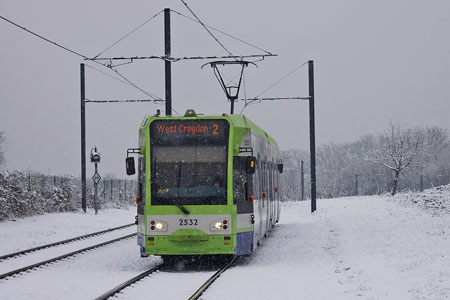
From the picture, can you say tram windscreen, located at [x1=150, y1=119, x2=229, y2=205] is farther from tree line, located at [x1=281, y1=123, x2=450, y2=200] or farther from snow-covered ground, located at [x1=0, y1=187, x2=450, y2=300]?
A: tree line, located at [x1=281, y1=123, x2=450, y2=200]

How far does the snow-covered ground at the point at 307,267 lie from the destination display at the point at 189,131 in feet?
8.80

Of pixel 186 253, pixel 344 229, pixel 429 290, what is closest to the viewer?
pixel 429 290

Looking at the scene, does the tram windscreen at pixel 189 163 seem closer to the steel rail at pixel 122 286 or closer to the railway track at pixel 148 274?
the railway track at pixel 148 274

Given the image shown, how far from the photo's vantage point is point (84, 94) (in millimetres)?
34750

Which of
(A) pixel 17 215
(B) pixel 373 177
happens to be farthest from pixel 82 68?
(B) pixel 373 177

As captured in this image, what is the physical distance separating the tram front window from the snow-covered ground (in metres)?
1.49

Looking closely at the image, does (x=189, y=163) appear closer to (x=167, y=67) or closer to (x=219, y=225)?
(x=219, y=225)

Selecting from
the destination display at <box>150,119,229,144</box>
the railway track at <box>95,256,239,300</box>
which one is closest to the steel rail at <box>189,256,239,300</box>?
the railway track at <box>95,256,239,300</box>

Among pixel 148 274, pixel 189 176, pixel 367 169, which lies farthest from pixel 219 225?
pixel 367 169

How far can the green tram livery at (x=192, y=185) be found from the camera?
46.5ft

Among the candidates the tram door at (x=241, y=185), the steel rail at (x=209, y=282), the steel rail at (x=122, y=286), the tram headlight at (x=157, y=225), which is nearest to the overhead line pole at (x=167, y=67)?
the steel rail at (x=209, y=282)

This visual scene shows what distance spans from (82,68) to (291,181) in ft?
289

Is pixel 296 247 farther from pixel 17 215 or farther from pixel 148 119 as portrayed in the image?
pixel 17 215

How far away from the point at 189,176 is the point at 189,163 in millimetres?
262
